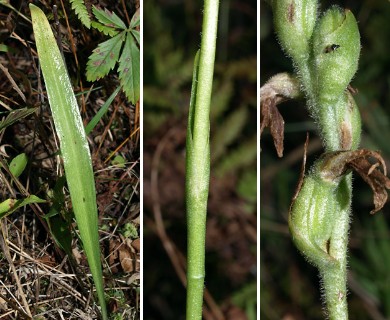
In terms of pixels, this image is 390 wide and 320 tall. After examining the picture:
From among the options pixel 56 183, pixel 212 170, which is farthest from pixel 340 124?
pixel 212 170

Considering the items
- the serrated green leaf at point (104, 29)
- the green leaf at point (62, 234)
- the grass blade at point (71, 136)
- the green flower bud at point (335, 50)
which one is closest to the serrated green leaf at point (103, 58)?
the serrated green leaf at point (104, 29)

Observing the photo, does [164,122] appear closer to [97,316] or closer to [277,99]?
[97,316]

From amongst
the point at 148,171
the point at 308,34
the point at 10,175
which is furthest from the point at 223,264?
the point at 308,34

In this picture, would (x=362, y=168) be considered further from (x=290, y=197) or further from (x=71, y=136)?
(x=290, y=197)

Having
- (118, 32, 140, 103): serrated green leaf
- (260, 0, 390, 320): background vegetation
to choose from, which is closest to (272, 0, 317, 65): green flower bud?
(118, 32, 140, 103): serrated green leaf

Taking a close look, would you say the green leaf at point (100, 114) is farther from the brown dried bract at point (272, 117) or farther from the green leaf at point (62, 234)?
the brown dried bract at point (272, 117)

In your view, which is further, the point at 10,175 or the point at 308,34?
the point at 10,175
